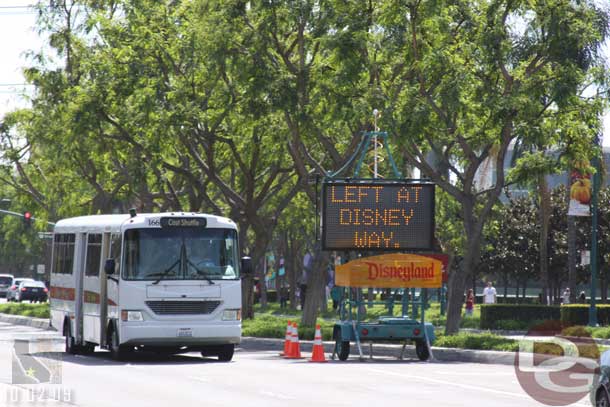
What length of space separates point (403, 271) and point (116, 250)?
18.8 ft

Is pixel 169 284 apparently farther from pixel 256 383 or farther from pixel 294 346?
pixel 256 383

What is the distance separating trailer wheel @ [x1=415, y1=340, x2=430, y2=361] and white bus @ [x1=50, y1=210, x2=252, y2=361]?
3824 millimetres

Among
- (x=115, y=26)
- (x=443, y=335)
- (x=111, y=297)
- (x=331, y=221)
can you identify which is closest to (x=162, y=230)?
(x=111, y=297)

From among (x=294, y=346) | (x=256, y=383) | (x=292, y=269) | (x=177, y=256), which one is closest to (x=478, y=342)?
(x=294, y=346)

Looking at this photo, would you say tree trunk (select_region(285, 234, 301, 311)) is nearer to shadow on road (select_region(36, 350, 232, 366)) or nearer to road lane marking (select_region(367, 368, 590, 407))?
shadow on road (select_region(36, 350, 232, 366))

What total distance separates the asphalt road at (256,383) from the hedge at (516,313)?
17.9 meters

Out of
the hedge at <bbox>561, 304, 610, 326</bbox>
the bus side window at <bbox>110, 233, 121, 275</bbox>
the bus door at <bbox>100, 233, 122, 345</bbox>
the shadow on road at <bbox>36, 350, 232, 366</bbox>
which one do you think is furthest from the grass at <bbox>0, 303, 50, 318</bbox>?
the bus side window at <bbox>110, 233, 121, 275</bbox>

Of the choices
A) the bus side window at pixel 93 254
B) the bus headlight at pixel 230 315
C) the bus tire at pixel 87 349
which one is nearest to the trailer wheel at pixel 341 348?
the bus headlight at pixel 230 315

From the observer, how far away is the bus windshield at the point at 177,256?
25.3 m

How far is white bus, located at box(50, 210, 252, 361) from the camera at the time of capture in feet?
82.1

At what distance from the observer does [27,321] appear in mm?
50531

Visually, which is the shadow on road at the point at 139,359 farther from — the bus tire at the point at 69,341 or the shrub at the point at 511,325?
the shrub at the point at 511,325

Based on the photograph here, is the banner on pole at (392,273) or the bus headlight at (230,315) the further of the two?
the banner on pole at (392,273)

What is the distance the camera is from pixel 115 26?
40.8 m
